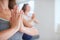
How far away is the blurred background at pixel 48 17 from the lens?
3.68 feet

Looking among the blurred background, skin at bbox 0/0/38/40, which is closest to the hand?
skin at bbox 0/0/38/40

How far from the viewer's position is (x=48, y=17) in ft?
3.79

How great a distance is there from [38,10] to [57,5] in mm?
204

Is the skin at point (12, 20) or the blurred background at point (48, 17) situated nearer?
the skin at point (12, 20)

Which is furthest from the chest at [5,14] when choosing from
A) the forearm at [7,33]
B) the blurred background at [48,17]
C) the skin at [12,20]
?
the blurred background at [48,17]

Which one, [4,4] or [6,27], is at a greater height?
[4,4]

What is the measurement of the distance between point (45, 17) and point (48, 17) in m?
0.03

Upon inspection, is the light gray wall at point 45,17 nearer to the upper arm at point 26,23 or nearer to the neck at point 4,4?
the upper arm at point 26,23

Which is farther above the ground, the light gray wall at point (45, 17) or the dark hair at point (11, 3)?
the dark hair at point (11, 3)

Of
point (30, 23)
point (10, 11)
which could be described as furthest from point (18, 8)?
point (30, 23)

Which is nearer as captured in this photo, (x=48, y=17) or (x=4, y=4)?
(x=4, y=4)

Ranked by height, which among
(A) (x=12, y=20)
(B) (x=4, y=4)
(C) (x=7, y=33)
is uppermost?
(B) (x=4, y=4)

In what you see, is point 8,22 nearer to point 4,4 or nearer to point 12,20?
point 12,20

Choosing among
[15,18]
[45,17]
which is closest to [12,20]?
[15,18]
